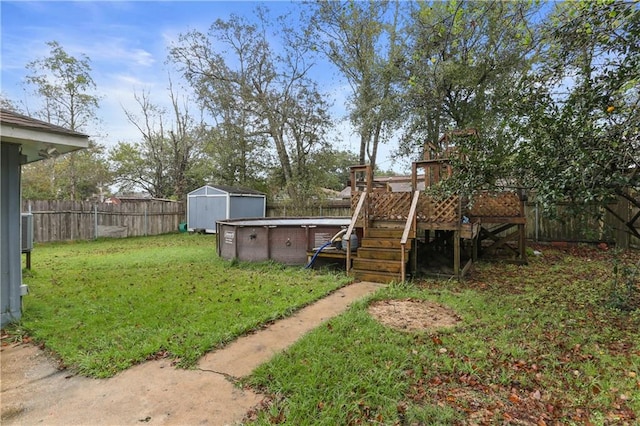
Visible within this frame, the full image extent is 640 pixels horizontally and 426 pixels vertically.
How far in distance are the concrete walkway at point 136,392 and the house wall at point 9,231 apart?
81cm

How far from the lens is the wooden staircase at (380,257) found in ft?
19.2

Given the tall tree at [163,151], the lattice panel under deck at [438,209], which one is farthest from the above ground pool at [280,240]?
the tall tree at [163,151]

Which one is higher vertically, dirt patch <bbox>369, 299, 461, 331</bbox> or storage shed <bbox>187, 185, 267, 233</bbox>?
storage shed <bbox>187, 185, 267, 233</bbox>

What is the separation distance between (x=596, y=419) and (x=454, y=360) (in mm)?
957

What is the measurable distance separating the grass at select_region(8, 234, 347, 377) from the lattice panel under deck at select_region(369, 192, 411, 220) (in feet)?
5.73

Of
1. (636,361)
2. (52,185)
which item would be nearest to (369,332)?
(636,361)

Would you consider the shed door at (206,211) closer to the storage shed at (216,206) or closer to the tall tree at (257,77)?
the storage shed at (216,206)

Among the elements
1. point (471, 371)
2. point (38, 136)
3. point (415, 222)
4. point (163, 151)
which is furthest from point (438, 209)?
point (163, 151)

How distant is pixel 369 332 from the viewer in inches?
134

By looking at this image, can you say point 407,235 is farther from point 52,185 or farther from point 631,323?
point 52,185

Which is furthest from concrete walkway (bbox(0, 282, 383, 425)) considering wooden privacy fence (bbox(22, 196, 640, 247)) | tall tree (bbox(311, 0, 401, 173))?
tall tree (bbox(311, 0, 401, 173))

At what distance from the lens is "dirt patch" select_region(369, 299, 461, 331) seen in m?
3.73

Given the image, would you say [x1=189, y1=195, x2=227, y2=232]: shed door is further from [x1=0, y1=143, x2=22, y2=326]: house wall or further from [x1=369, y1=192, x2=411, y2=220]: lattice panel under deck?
[x1=0, y1=143, x2=22, y2=326]: house wall

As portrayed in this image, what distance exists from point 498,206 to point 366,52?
7.71 meters
